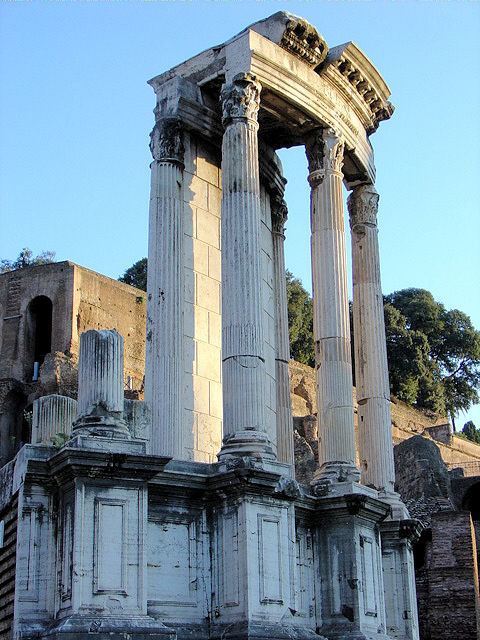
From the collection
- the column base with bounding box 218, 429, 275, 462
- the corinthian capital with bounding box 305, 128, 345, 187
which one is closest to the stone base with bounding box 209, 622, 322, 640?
the column base with bounding box 218, 429, 275, 462

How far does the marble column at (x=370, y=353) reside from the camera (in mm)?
16328

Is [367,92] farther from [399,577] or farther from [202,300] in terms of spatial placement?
[399,577]

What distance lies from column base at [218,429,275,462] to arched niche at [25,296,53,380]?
1374 inches

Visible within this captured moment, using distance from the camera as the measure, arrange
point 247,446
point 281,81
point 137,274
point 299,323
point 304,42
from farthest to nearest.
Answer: point 137,274 < point 299,323 < point 304,42 < point 281,81 < point 247,446

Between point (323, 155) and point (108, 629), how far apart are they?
8316 millimetres

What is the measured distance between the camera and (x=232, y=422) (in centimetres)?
1299

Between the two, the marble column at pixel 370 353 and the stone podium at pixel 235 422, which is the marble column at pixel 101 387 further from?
the marble column at pixel 370 353

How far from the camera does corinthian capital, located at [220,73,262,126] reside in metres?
14.4

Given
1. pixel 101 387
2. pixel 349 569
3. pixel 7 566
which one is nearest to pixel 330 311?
pixel 349 569

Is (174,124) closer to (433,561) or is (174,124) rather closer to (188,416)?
(188,416)

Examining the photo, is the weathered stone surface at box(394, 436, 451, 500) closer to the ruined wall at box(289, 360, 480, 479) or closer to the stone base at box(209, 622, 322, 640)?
the ruined wall at box(289, 360, 480, 479)

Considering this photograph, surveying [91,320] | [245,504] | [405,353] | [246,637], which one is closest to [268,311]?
[245,504]

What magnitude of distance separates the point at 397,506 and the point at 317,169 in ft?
17.2

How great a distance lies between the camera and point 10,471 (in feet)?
40.2
